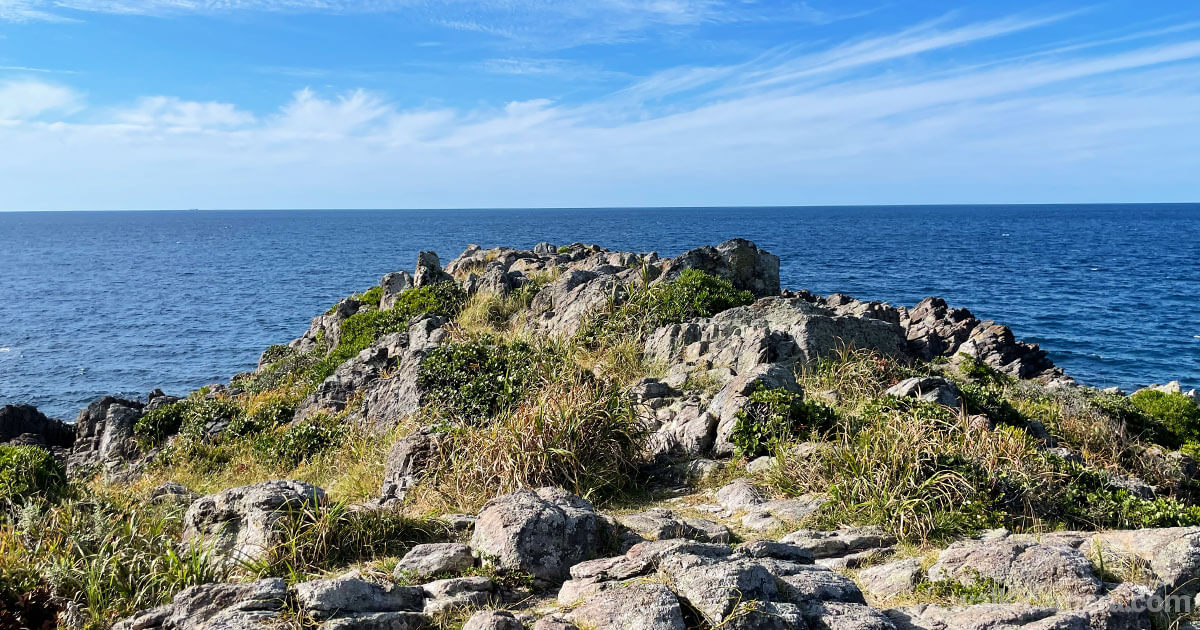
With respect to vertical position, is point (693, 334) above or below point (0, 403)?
above

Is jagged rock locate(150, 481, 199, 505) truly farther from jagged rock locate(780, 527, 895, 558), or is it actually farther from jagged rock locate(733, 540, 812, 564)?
jagged rock locate(780, 527, 895, 558)

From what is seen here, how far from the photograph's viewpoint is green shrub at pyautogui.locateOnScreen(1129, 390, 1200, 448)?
16219 mm

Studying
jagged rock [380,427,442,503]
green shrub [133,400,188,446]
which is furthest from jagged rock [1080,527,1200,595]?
green shrub [133,400,188,446]

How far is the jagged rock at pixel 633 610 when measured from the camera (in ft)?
16.3

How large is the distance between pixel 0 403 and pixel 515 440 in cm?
3374

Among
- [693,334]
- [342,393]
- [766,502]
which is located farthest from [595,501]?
[342,393]

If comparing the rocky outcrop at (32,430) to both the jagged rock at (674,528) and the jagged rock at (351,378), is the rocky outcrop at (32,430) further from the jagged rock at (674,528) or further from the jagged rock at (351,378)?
the jagged rock at (674,528)

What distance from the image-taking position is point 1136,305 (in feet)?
172

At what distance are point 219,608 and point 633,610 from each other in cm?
309

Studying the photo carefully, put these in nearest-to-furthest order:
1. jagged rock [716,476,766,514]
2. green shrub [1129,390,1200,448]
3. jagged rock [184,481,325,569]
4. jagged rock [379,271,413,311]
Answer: jagged rock [184,481,325,569] < jagged rock [716,476,766,514] < green shrub [1129,390,1200,448] < jagged rock [379,271,413,311]

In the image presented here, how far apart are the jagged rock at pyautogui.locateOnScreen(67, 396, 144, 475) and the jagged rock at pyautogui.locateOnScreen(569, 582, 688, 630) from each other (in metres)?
14.4

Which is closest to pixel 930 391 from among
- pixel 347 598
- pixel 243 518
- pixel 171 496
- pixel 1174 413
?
pixel 347 598

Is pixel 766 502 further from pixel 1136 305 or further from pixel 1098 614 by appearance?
pixel 1136 305

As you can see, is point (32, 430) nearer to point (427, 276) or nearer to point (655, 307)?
point (427, 276)
